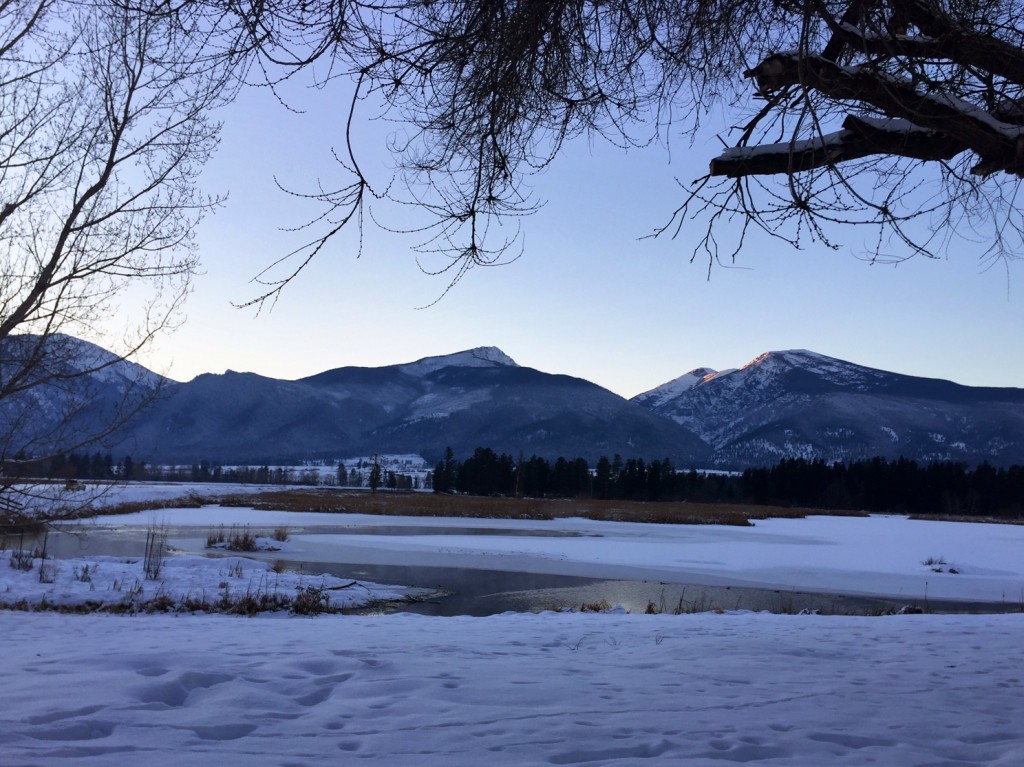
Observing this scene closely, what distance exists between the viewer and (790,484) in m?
79.1

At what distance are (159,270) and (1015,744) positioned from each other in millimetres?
9308

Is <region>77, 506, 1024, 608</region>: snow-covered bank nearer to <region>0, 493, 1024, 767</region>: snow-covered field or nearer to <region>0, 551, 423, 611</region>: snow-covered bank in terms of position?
<region>0, 551, 423, 611</region>: snow-covered bank

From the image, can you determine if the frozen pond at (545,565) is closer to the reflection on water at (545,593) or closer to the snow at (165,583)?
the reflection on water at (545,593)

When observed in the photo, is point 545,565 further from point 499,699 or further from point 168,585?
point 499,699

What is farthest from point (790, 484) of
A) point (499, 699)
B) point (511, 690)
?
point (499, 699)

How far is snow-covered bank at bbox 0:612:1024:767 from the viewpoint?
3195 millimetres

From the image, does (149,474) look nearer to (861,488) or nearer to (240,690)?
(861,488)

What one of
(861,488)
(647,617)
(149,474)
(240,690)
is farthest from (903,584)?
(149,474)

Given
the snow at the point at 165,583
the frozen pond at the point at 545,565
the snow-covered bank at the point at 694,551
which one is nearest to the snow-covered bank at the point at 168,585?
the snow at the point at 165,583

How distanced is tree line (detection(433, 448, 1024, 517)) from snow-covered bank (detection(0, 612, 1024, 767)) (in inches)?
2882

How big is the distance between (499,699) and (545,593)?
1043 centimetres

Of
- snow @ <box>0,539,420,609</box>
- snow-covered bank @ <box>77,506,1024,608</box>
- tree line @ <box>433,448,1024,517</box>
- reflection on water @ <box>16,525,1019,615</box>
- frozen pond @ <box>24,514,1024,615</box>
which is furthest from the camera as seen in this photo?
tree line @ <box>433,448,1024,517</box>

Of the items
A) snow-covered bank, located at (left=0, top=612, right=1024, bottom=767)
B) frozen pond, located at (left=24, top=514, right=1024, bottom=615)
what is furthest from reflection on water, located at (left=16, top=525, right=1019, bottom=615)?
snow-covered bank, located at (left=0, top=612, right=1024, bottom=767)

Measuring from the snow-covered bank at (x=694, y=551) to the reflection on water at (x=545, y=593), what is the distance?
0.96 meters
